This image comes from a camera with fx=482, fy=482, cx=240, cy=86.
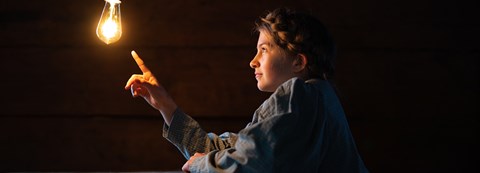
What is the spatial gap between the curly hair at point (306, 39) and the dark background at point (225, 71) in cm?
40

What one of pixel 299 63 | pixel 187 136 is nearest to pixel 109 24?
pixel 187 136

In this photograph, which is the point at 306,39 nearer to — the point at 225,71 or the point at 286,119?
the point at 286,119

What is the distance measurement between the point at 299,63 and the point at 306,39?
2.0 inches

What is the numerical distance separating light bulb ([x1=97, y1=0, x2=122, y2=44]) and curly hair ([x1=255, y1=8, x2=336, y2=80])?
0.34m

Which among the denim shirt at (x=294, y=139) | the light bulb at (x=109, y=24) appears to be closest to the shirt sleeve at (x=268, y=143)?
the denim shirt at (x=294, y=139)

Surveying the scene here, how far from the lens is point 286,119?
2.53 ft

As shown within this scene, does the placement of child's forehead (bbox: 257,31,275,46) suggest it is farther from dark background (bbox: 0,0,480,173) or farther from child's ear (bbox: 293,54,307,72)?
dark background (bbox: 0,0,480,173)

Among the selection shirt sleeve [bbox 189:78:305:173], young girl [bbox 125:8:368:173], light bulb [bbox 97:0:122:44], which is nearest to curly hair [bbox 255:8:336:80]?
young girl [bbox 125:8:368:173]

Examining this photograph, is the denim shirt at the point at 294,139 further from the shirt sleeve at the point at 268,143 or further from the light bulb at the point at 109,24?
the light bulb at the point at 109,24

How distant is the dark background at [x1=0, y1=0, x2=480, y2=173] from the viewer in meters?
1.38

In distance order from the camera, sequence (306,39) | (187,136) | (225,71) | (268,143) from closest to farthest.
Result: (268,143), (306,39), (187,136), (225,71)

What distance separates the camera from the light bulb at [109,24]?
3.43 feet

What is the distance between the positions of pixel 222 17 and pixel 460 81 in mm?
703

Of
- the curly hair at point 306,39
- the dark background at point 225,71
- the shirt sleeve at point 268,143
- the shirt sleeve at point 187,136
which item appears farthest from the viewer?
the dark background at point 225,71
